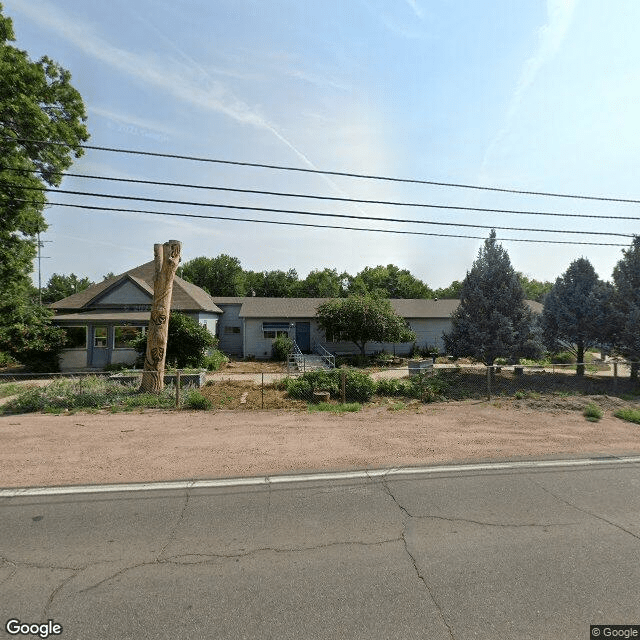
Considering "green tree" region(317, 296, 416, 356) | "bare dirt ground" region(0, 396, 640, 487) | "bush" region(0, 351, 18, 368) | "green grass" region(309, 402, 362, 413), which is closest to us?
"bare dirt ground" region(0, 396, 640, 487)

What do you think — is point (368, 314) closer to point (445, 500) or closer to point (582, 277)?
point (582, 277)

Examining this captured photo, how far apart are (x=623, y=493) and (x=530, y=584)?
3.33 meters

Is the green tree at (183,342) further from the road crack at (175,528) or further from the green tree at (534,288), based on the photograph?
the green tree at (534,288)

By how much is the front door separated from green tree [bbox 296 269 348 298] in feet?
136

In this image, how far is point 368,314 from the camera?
22438mm

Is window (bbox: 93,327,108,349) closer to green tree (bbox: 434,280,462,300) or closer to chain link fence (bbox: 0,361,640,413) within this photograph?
chain link fence (bbox: 0,361,640,413)

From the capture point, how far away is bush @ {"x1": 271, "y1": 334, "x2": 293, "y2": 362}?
25044 millimetres

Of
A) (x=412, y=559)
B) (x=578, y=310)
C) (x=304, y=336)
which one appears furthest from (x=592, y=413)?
(x=304, y=336)

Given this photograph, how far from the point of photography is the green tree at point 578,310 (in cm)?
1662

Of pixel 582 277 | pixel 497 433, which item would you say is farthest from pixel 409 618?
pixel 582 277

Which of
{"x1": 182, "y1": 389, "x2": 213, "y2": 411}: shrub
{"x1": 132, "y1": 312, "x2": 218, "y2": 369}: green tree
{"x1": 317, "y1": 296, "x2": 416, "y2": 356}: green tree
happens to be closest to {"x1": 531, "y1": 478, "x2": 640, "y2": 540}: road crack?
{"x1": 182, "y1": 389, "x2": 213, "y2": 411}: shrub

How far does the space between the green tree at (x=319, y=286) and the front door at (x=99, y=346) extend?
41.5m

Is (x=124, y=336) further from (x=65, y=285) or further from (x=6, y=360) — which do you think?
(x=65, y=285)

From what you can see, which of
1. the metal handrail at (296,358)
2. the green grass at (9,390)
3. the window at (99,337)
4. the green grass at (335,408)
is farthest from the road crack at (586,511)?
the window at (99,337)
